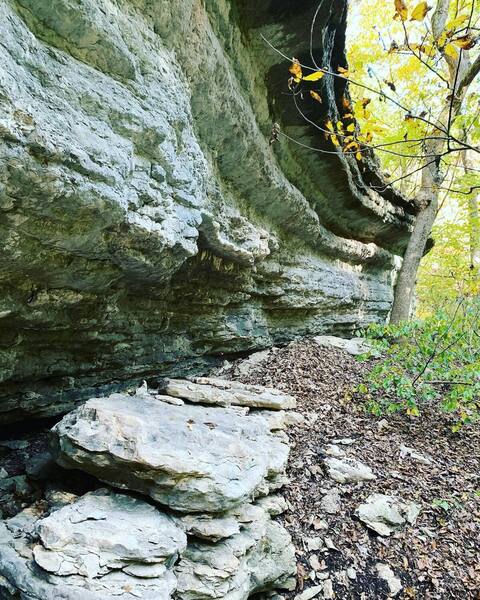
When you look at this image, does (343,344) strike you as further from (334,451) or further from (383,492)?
(383,492)

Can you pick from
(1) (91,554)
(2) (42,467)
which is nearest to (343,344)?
(2) (42,467)

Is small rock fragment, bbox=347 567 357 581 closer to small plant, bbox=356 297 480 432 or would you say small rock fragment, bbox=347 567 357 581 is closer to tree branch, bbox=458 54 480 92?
small plant, bbox=356 297 480 432

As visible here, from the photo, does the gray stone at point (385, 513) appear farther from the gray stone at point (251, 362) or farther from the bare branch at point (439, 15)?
the bare branch at point (439, 15)

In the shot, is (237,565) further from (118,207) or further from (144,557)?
(118,207)

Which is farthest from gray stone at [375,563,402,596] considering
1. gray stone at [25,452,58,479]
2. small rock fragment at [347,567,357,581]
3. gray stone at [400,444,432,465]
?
gray stone at [25,452,58,479]

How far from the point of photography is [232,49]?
4.73 m

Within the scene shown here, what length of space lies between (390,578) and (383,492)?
93cm

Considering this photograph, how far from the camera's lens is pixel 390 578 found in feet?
11.0

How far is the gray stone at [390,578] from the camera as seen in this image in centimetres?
329

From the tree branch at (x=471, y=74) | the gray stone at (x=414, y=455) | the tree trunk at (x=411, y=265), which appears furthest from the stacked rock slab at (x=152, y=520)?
the tree trunk at (x=411, y=265)

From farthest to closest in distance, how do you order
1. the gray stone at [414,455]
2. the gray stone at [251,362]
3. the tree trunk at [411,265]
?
the tree trunk at [411,265] → the gray stone at [251,362] → the gray stone at [414,455]

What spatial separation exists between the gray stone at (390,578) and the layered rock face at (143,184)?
3660 mm

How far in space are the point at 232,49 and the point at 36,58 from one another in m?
3.08

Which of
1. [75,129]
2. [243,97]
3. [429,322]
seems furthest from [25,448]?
[429,322]
